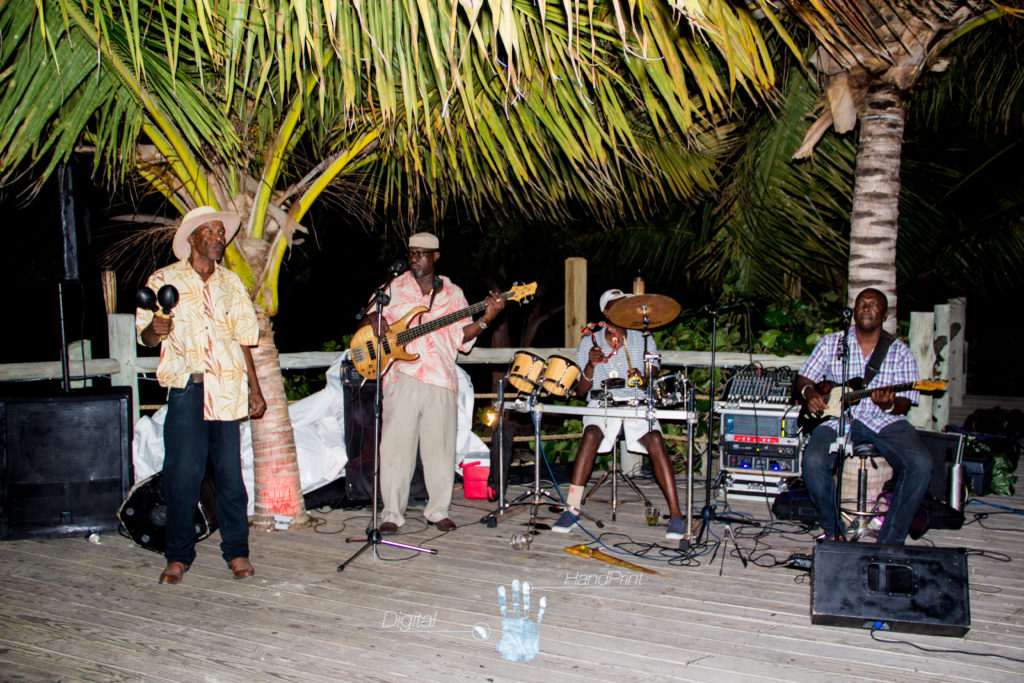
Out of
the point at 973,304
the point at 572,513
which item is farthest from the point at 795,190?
the point at 973,304

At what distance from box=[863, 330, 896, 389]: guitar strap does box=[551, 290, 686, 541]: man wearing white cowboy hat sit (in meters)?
1.28

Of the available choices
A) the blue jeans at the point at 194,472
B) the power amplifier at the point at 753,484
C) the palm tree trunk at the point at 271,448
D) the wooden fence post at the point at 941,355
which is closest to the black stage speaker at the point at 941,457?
the power amplifier at the point at 753,484

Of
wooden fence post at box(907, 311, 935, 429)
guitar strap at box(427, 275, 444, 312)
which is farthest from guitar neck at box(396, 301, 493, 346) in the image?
wooden fence post at box(907, 311, 935, 429)

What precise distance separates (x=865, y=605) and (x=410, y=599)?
6.75ft

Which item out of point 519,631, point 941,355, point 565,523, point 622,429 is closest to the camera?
point 519,631

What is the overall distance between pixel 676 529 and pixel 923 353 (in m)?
2.85

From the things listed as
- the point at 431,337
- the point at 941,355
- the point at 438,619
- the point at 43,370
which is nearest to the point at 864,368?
the point at 941,355

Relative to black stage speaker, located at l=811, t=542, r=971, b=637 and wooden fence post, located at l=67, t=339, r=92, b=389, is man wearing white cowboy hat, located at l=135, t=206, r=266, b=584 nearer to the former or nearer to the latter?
wooden fence post, located at l=67, t=339, r=92, b=389

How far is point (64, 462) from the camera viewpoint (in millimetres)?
5145

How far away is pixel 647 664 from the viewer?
11.1 ft

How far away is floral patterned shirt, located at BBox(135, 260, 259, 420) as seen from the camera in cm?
426

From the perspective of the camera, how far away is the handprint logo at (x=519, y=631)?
341 centimetres

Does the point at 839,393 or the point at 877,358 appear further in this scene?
the point at 839,393

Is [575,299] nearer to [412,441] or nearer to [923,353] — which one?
[412,441]
